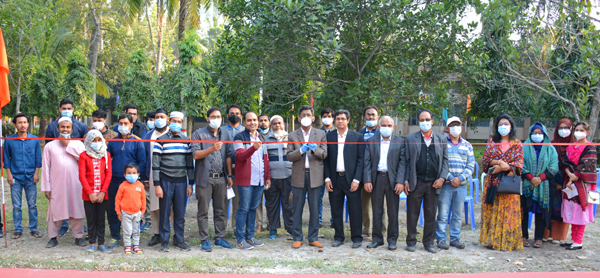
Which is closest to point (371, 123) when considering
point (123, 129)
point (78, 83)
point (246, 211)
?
point (246, 211)

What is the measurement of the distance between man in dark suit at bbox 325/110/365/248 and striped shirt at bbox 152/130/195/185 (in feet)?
5.97

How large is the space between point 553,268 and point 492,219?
91 centimetres

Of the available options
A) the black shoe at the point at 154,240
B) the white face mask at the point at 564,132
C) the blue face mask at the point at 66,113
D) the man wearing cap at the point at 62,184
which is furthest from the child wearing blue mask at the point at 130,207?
the white face mask at the point at 564,132

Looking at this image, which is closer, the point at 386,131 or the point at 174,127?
the point at 174,127

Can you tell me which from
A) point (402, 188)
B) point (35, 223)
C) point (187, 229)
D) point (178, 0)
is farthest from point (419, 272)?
point (178, 0)

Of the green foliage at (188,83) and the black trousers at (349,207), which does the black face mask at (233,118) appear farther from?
the green foliage at (188,83)

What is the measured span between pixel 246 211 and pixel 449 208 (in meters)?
2.63

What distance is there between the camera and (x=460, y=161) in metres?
5.59

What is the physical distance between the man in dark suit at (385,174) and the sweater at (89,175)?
10.5 ft

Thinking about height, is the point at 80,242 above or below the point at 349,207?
below

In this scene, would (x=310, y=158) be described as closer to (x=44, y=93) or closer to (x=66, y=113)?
(x=66, y=113)

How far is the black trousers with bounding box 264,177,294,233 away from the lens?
607 cm

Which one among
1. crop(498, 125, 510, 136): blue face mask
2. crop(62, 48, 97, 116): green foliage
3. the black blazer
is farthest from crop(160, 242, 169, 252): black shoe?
crop(62, 48, 97, 116): green foliage

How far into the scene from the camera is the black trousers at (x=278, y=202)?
6066 millimetres
